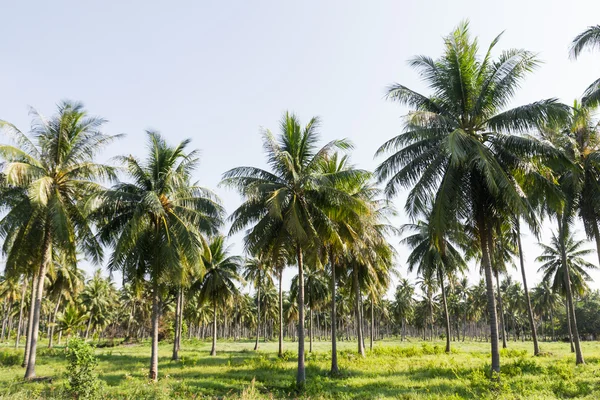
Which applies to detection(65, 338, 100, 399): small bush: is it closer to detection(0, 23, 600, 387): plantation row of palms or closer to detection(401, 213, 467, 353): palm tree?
detection(0, 23, 600, 387): plantation row of palms

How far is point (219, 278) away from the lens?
122ft

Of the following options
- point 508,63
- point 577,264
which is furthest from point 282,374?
point 577,264

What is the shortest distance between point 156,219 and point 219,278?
16450 millimetres

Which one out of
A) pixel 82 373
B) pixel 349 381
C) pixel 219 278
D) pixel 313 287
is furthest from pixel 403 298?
pixel 82 373

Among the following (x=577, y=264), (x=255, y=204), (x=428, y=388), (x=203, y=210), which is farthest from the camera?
(x=577, y=264)

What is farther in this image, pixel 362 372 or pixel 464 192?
pixel 362 372

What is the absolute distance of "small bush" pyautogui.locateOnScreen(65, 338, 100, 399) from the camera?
1295 centimetres

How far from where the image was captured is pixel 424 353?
32.8 meters

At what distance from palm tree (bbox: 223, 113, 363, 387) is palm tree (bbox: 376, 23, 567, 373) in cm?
310

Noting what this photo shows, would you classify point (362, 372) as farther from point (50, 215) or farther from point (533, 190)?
point (50, 215)

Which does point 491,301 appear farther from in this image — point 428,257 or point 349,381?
point 428,257

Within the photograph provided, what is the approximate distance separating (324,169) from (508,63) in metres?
10.8

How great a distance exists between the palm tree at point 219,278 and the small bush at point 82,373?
23316 millimetres

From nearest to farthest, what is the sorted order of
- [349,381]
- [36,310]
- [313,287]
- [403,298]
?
1. [349,381]
2. [36,310]
3. [313,287]
4. [403,298]
